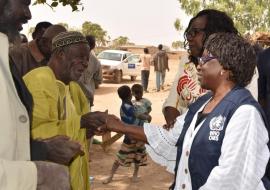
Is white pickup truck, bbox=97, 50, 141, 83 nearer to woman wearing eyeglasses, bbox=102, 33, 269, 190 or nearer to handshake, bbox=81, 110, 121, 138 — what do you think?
handshake, bbox=81, 110, 121, 138

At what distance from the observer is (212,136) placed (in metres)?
2.61

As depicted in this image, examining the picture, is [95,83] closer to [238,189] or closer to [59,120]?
[59,120]

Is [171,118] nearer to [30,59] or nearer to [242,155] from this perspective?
[242,155]

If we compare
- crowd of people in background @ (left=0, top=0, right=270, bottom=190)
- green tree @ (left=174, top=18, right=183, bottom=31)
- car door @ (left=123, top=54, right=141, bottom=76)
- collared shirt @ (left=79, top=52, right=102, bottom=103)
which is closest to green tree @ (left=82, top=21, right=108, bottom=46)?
green tree @ (left=174, top=18, right=183, bottom=31)

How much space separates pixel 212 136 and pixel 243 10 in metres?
29.0

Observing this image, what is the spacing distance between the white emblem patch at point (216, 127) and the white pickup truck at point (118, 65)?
1976cm

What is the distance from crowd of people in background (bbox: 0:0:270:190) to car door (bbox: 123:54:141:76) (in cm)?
1918

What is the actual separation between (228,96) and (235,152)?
13.4 inches

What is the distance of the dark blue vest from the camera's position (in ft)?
8.48

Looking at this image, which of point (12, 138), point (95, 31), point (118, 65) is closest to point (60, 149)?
point (12, 138)

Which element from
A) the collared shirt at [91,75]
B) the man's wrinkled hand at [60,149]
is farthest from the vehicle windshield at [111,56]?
the man's wrinkled hand at [60,149]

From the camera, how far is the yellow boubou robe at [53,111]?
3.02 meters

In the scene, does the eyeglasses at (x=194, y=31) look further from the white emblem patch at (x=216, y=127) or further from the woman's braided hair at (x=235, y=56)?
the white emblem patch at (x=216, y=127)

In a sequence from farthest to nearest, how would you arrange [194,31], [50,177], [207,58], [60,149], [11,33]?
[194,31], [207,58], [60,149], [11,33], [50,177]
